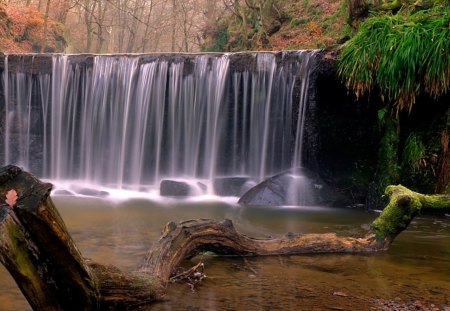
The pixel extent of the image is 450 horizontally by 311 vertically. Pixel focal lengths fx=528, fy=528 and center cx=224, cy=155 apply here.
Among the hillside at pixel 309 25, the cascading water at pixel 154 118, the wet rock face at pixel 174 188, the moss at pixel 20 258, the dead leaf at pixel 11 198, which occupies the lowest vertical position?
the wet rock face at pixel 174 188

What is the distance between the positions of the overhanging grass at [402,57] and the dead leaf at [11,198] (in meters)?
7.22

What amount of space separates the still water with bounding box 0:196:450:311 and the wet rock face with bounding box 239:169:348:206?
5.34 ft

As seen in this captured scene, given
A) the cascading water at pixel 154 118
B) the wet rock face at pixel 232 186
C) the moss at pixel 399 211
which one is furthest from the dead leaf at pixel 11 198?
the cascading water at pixel 154 118

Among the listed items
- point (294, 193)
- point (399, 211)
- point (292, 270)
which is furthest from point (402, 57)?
point (292, 270)

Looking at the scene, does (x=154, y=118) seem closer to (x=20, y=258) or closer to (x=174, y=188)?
(x=174, y=188)

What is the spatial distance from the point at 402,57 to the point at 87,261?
21.9ft

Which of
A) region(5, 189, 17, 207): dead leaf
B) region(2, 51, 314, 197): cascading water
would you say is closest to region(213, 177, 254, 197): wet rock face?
region(2, 51, 314, 197): cascading water

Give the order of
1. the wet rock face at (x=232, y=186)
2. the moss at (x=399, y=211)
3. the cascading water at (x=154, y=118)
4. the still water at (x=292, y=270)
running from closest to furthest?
1. the still water at (x=292, y=270)
2. the moss at (x=399, y=211)
3. the wet rock face at (x=232, y=186)
4. the cascading water at (x=154, y=118)

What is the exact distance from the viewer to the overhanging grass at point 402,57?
831cm

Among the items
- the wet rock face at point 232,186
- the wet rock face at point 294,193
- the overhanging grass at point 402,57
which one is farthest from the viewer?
the wet rock face at point 232,186

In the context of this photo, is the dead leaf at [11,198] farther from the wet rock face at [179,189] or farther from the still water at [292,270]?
the wet rock face at [179,189]

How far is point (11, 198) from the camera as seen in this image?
2.64 m

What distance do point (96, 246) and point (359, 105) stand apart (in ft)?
19.8

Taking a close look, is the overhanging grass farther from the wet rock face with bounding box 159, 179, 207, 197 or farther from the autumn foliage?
the autumn foliage
